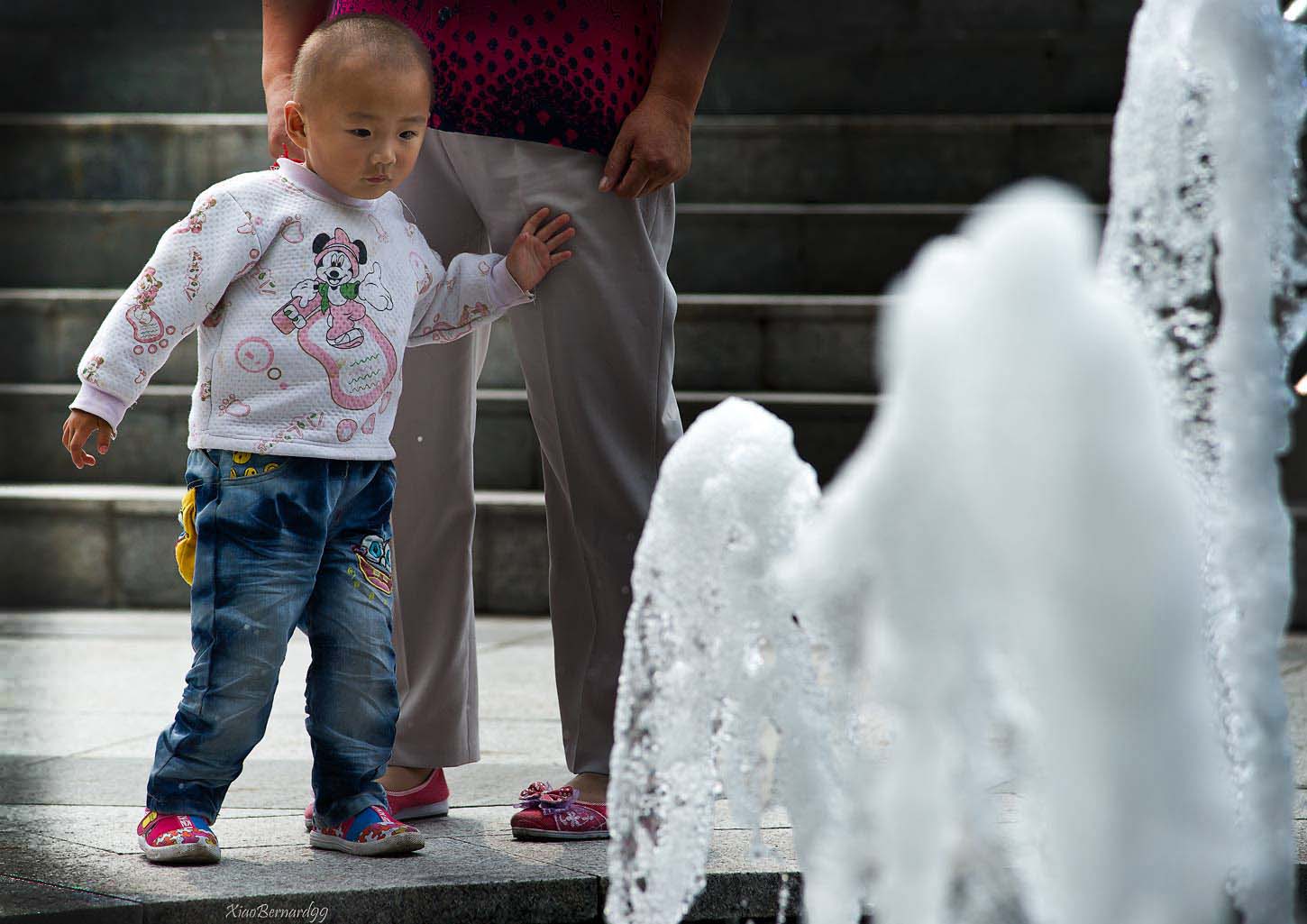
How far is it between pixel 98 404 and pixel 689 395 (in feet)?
9.88

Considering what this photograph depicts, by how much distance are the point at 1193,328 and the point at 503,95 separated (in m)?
1.09

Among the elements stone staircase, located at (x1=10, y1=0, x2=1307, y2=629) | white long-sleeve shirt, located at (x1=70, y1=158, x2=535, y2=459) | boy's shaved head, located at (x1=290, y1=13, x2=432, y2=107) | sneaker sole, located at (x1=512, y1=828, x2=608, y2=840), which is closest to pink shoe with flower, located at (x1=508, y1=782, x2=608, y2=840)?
sneaker sole, located at (x1=512, y1=828, x2=608, y2=840)

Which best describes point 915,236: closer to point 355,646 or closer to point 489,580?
point 489,580

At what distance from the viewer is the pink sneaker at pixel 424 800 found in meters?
2.43

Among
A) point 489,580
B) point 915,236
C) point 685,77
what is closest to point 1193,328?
A: point 685,77

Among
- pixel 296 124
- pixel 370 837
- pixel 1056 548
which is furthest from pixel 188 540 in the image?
pixel 1056 548

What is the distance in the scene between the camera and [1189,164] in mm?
1685

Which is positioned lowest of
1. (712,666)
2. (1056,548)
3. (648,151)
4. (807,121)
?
(712,666)

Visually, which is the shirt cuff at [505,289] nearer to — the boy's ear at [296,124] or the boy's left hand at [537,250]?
the boy's left hand at [537,250]

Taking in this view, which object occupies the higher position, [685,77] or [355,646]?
[685,77]

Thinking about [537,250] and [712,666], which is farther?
[537,250]

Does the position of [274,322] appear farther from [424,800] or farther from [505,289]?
[424,800]

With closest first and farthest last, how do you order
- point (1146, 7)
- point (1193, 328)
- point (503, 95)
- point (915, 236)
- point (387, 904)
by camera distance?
point (1193, 328) < point (1146, 7) < point (387, 904) < point (503, 95) < point (915, 236)

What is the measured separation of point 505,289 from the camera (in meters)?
2.35
